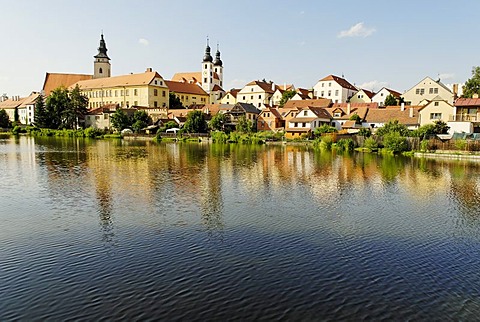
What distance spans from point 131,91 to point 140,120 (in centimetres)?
2020

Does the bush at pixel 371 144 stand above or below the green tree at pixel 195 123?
below

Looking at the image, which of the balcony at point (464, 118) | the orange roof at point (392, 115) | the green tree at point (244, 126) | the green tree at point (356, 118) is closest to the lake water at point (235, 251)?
the balcony at point (464, 118)

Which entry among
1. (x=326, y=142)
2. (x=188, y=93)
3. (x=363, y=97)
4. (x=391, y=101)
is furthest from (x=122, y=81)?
(x=326, y=142)

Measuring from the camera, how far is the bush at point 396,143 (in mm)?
39938

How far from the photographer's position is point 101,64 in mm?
96625

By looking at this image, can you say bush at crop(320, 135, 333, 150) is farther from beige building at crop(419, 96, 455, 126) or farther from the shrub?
the shrub

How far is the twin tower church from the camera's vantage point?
279 feet

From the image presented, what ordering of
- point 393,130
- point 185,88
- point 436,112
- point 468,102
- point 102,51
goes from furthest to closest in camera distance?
point 102,51, point 185,88, point 436,112, point 468,102, point 393,130

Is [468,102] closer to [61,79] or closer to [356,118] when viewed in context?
[356,118]

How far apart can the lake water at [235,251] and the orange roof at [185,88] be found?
2885 inches

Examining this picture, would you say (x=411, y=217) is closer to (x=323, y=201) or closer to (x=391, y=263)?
(x=323, y=201)

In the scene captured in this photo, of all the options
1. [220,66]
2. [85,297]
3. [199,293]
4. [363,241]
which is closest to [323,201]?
[363,241]

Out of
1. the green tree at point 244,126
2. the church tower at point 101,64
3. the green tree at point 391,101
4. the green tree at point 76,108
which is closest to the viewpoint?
the green tree at point 244,126

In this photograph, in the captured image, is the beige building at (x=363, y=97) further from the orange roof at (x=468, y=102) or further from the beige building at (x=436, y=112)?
the orange roof at (x=468, y=102)
